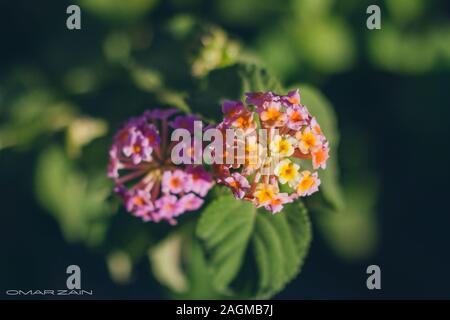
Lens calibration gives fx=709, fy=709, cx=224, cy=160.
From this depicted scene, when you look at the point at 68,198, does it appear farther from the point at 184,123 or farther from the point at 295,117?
the point at 295,117

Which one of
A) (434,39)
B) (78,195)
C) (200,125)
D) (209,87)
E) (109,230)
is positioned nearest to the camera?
(200,125)

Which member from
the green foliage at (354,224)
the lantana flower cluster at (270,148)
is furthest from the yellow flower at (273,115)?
the green foliage at (354,224)

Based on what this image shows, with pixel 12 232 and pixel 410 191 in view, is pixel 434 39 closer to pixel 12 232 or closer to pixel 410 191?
pixel 410 191

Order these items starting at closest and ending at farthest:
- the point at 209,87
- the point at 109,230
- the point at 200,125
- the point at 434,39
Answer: the point at 200,125, the point at 209,87, the point at 109,230, the point at 434,39

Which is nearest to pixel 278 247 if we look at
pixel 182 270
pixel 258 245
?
pixel 258 245

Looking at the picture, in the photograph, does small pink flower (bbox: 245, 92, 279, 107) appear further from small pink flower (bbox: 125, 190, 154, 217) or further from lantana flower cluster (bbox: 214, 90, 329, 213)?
small pink flower (bbox: 125, 190, 154, 217)

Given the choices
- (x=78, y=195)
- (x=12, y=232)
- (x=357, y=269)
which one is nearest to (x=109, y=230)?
(x=78, y=195)

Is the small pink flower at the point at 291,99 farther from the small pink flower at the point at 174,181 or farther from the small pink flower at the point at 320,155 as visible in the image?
the small pink flower at the point at 174,181
